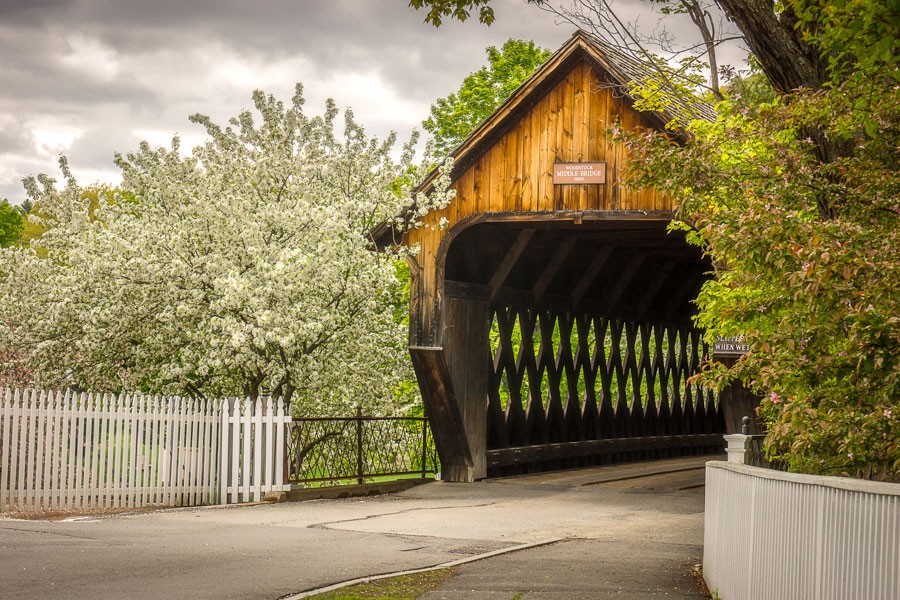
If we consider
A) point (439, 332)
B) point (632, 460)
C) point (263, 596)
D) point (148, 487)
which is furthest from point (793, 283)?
point (632, 460)

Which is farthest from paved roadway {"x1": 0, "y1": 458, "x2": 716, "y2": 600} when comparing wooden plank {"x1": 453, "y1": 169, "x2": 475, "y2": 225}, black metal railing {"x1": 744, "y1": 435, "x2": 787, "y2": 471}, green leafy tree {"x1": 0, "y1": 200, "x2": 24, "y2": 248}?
green leafy tree {"x1": 0, "y1": 200, "x2": 24, "y2": 248}

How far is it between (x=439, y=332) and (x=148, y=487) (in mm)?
4662

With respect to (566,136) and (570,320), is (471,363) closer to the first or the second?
(566,136)

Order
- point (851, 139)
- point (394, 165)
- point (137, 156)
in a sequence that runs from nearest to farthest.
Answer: point (851, 139) → point (137, 156) → point (394, 165)

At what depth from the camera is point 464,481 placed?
53.6ft

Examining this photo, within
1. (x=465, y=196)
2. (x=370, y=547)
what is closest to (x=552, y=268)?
(x=465, y=196)

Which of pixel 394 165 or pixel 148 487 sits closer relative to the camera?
pixel 148 487

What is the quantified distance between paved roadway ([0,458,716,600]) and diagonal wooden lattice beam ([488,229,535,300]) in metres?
3.52

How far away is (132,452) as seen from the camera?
41.1ft

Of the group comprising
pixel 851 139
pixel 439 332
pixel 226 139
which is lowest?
pixel 439 332

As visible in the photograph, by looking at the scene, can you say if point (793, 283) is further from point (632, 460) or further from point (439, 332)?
point (632, 460)

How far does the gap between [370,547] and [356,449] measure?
21.5ft

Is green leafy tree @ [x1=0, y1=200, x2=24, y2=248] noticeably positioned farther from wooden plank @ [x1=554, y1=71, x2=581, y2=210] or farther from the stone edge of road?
the stone edge of road

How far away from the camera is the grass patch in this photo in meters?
6.73
